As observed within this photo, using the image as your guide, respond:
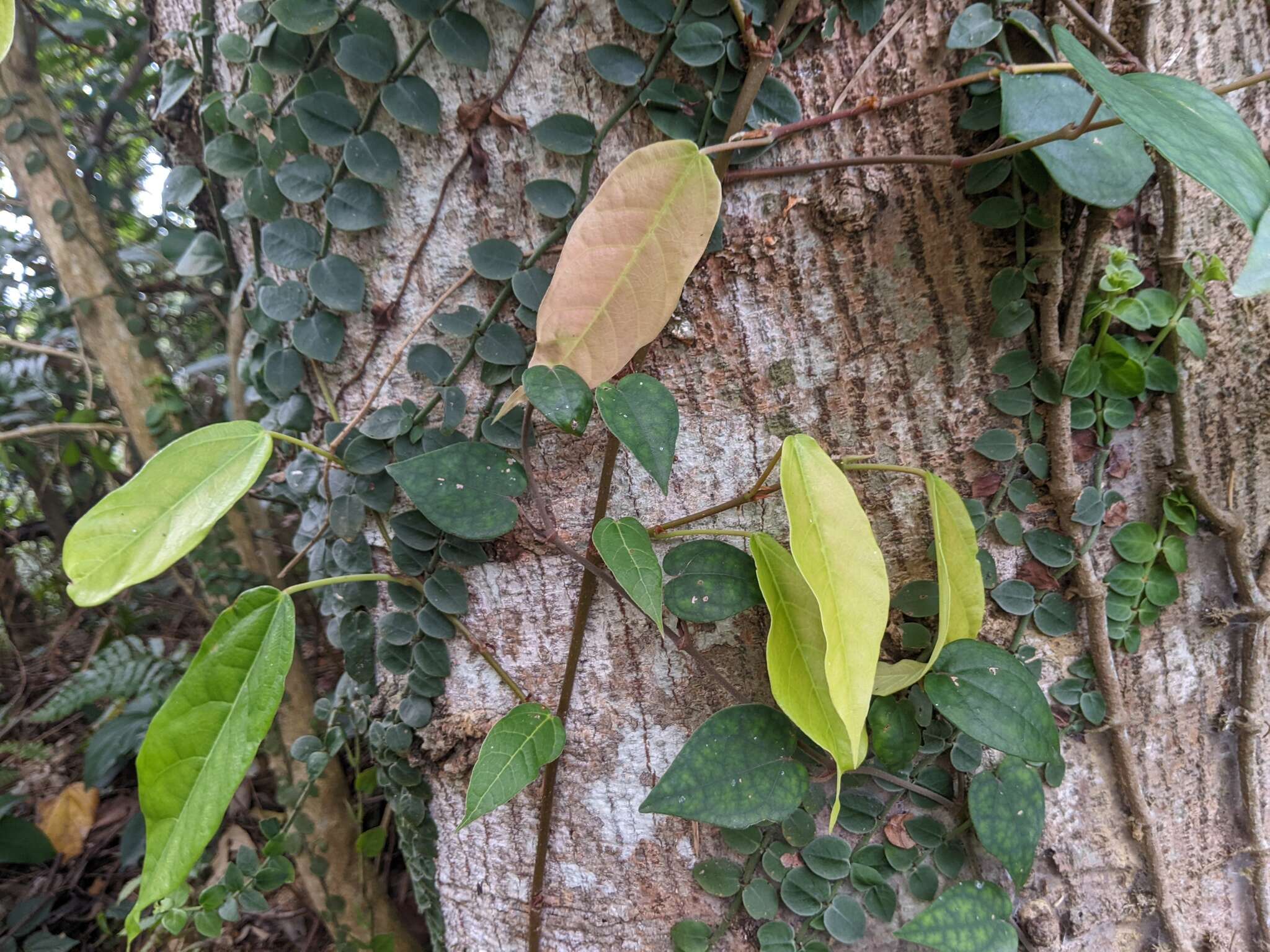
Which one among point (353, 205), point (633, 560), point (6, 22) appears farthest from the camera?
point (353, 205)

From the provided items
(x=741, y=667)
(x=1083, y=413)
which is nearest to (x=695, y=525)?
(x=741, y=667)

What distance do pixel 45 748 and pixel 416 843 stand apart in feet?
3.92

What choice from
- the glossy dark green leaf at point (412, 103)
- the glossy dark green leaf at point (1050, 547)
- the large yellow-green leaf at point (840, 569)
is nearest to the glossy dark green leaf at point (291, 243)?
the glossy dark green leaf at point (412, 103)

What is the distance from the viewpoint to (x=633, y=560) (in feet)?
1.59

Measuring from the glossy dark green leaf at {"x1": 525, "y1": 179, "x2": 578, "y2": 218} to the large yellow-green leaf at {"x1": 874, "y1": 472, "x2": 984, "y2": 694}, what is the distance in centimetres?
37

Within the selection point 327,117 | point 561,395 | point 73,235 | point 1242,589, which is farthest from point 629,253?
point 73,235

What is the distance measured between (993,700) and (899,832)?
173mm

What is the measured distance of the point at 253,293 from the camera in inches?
28.1

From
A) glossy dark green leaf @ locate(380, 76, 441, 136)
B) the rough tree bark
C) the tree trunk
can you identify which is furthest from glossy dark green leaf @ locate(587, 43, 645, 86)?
the tree trunk

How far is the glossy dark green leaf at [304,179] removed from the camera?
1.92ft

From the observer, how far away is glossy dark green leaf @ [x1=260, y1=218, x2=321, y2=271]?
60 centimetres

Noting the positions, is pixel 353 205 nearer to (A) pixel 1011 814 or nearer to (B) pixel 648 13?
(B) pixel 648 13

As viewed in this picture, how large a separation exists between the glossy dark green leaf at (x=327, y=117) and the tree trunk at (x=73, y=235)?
2.40ft

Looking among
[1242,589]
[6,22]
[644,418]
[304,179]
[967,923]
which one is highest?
[6,22]
